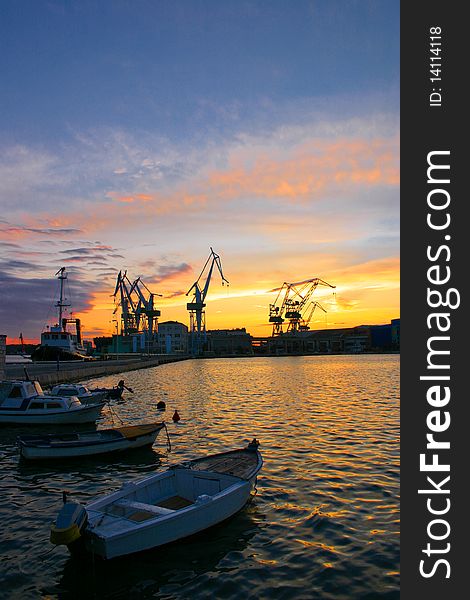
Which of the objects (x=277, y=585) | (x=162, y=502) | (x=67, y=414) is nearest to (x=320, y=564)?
(x=277, y=585)

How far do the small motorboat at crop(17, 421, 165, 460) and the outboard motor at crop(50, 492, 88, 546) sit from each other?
11556mm

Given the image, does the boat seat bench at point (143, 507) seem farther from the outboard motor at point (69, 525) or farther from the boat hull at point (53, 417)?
the boat hull at point (53, 417)

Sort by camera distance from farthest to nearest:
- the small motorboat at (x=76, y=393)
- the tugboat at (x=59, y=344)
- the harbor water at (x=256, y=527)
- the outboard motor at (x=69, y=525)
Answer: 1. the tugboat at (x=59, y=344)
2. the small motorboat at (x=76, y=393)
3. the harbor water at (x=256, y=527)
4. the outboard motor at (x=69, y=525)

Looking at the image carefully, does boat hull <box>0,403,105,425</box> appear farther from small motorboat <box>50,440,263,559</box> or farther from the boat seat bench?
the boat seat bench

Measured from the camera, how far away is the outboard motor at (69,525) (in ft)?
37.6

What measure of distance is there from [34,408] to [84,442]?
1032 centimetres

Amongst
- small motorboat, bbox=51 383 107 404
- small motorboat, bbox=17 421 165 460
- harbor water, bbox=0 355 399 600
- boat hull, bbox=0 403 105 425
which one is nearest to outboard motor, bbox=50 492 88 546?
harbor water, bbox=0 355 399 600

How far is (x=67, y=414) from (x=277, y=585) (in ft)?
76.9

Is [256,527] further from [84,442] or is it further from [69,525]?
[84,442]

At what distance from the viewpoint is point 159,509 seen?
45.1ft

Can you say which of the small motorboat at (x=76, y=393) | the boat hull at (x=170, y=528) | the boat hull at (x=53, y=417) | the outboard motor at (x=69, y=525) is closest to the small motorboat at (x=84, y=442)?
the boat hull at (x=53, y=417)

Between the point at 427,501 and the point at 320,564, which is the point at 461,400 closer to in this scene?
the point at 427,501

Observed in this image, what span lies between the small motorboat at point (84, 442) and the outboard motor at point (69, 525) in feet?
37.9

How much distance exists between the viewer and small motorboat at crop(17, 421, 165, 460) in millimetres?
22547
